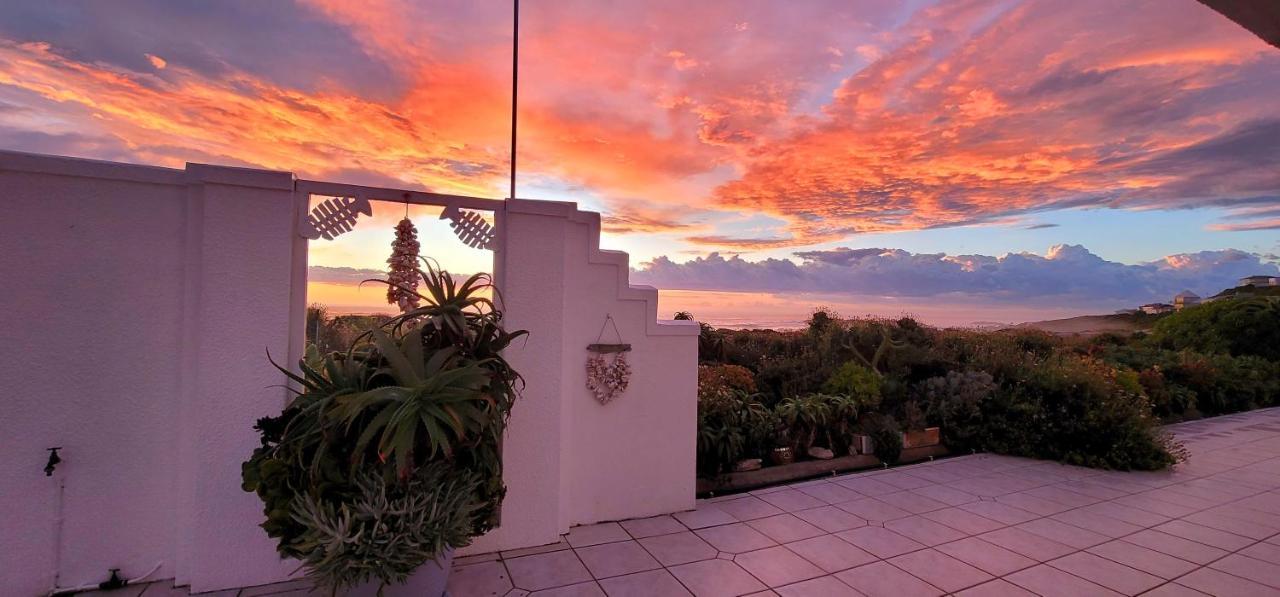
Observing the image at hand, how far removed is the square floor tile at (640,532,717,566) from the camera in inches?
118

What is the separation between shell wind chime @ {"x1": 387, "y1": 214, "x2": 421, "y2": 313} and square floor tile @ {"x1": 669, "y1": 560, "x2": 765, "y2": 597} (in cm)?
205

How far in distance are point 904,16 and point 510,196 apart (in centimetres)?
384

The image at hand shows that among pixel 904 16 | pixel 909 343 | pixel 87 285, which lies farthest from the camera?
pixel 909 343

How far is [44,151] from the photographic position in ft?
7.91

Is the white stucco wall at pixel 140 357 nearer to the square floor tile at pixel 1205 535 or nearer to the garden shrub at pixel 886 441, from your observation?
the garden shrub at pixel 886 441

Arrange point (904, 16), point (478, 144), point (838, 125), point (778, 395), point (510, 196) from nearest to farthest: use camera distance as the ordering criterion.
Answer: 1. point (510, 196)
2. point (478, 144)
3. point (904, 16)
4. point (838, 125)
5. point (778, 395)

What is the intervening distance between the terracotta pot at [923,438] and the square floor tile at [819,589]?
2.96 m

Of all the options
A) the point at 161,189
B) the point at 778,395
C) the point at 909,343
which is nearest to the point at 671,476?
the point at 778,395

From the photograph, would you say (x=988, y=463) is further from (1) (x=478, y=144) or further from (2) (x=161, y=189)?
(2) (x=161, y=189)

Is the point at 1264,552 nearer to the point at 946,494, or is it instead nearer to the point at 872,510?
the point at 946,494

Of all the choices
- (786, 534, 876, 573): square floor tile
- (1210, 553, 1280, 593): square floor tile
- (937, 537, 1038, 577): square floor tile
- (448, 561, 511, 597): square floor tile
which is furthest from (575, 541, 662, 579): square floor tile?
(1210, 553, 1280, 593): square floor tile

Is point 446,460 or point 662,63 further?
point 662,63

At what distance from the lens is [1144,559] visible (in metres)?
3.14

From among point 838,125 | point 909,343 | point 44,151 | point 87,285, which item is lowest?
point 909,343
